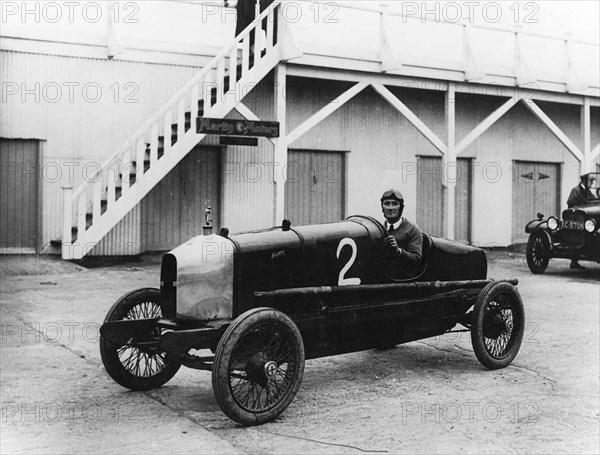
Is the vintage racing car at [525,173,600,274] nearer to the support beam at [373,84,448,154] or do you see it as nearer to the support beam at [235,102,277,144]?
the support beam at [373,84,448,154]

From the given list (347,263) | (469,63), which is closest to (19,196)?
(469,63)

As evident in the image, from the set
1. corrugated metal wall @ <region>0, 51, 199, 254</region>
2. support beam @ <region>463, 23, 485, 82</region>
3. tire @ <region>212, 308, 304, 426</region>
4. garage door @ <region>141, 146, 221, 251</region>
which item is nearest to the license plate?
support beam @ <region>463, 23, 485, 82</region>

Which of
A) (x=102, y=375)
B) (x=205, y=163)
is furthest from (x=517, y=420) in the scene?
(x=205, y=163)

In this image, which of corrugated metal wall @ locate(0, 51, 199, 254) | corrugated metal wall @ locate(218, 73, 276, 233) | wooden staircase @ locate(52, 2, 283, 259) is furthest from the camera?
corrugated metal wall @ locate(218, 73, 276, 233)

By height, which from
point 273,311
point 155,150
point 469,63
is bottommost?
A: point 273,311

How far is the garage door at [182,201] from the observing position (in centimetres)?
1691

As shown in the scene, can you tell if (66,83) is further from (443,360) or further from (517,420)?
(517,420)

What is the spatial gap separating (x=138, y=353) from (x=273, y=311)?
1369mm

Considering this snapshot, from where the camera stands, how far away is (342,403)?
20.8 ft

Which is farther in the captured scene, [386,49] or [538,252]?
[386,49]

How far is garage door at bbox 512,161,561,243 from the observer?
71.5 feet

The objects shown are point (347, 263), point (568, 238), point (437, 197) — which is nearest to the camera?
point (347, 263)

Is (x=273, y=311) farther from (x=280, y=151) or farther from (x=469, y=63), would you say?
(x=469, y=63)

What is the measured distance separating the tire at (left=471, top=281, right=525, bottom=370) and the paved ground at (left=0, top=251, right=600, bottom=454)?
0.48ft
